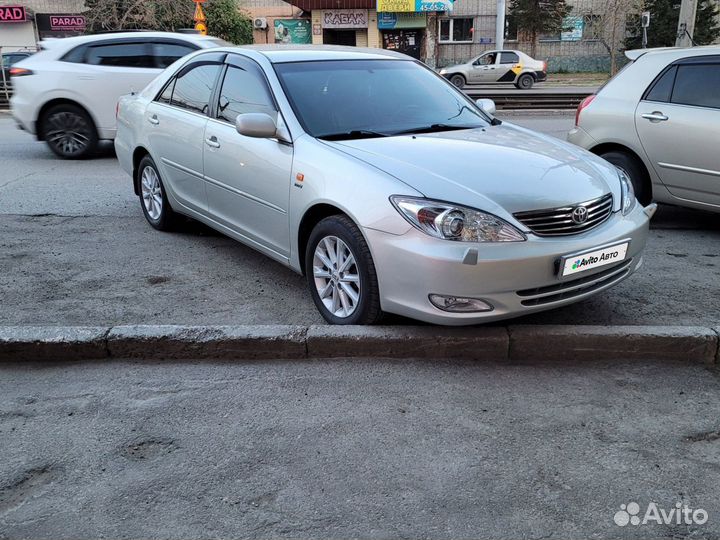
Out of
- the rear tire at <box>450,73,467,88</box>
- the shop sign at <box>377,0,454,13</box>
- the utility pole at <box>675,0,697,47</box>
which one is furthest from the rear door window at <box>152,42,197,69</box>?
the shop sign at <box>377,0,454,13</box>

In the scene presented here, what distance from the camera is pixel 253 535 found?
2.42 metres

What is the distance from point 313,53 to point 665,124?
3.24m

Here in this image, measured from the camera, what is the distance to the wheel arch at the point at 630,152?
6.20 meters

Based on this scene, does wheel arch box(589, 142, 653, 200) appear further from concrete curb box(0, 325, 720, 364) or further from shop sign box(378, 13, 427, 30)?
shop sign box(378, 13, 427, 30)

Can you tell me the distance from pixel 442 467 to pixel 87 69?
921cm

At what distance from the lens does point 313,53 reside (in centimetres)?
496

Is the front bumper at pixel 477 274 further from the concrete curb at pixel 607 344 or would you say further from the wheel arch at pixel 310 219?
the wheel arch at pixel 310 219

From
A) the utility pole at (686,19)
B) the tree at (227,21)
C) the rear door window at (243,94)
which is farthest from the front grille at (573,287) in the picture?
the tree at (227,21)

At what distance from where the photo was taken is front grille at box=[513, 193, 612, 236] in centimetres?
351

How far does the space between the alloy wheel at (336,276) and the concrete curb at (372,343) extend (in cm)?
19

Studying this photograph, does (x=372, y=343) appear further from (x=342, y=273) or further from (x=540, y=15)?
(x=540, y=15)

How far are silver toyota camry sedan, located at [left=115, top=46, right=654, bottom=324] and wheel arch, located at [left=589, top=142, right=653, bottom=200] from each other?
73.0 inches

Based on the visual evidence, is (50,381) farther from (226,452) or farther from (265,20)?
(265,20)

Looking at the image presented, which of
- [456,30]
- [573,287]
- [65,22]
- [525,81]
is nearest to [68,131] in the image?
[573,287]
